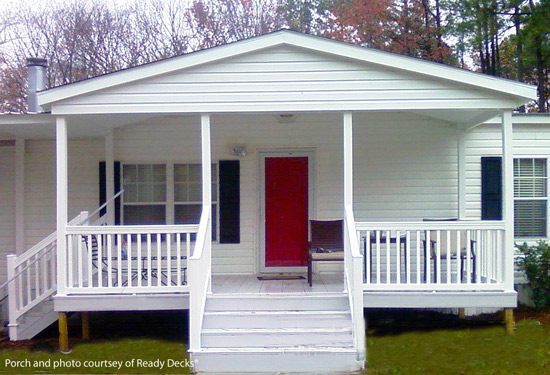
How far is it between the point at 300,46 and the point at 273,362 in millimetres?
3747

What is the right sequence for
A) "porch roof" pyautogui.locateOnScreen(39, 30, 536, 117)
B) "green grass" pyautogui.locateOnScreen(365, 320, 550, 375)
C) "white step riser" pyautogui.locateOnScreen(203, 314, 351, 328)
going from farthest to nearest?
"porch roof" pyautogui.locateOnScreen(39, 30, 536, 117), "white step riser" pyautogui.locateOnScreen(203, 314, 351, 328), "green grass" pyautogui.locateOnScreen(365, 320, 550, 375)

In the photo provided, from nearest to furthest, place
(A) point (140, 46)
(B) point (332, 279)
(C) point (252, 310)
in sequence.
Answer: (C) point (252, 310) → (B) point (332, 279) → (A) point (140, 46)

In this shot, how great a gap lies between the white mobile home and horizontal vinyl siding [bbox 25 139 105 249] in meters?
0.02

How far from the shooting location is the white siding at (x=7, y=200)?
1092cm

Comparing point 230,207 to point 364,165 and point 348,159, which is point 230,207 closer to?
point 364,165

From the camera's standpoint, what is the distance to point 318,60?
27.1 ft

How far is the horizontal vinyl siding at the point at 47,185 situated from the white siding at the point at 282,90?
2588 mm

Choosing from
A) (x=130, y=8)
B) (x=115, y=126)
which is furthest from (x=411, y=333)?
(x=130, y=8)

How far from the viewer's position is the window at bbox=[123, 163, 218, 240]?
418 inches

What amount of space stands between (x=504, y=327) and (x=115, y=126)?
20.8 ft

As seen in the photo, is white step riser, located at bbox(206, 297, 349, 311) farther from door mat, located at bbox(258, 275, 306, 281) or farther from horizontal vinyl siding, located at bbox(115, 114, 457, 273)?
horizontal vinyl siding, located at bbox(115, 114, 457, 273)

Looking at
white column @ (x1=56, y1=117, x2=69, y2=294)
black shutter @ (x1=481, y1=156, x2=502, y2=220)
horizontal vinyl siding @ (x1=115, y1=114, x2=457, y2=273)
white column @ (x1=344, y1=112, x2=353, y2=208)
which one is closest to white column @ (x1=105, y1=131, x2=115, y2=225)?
horizontal vinyl siding @ (x1=115, y1=114, x2=457, y2=273)

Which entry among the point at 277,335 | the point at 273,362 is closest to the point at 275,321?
the point at 277,335

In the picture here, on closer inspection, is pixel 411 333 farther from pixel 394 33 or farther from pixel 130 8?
pixel 130 8
